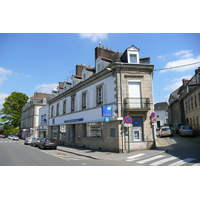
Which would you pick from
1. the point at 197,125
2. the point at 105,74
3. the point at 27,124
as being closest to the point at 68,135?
the point at 105,74

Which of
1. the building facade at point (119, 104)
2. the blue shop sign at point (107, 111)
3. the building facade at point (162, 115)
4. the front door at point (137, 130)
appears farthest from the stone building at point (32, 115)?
the building facade at point (162, 115)

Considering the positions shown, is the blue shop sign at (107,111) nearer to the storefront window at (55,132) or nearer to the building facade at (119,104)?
the building facade at (119,104)

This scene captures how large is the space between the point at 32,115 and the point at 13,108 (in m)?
13.5

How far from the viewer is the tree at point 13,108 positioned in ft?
172

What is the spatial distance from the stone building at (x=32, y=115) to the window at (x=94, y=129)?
27.0 metres

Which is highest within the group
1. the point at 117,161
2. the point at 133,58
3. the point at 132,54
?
the point at 132,54

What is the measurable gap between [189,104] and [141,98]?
19.2m

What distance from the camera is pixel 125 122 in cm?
1323

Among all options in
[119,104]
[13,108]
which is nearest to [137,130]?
[119,104]

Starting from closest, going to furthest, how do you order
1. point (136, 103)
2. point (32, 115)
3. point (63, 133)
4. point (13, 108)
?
point (136, 103)
point (63, 133)
point (32, 115)
point (13, 108)

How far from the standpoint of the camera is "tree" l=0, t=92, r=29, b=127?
5233 cm

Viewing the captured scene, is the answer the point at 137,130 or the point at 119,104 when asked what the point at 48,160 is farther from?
the point at 137,130

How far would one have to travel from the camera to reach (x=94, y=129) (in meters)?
17.1

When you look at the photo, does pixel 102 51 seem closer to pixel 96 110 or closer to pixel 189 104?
pixel 96 110
